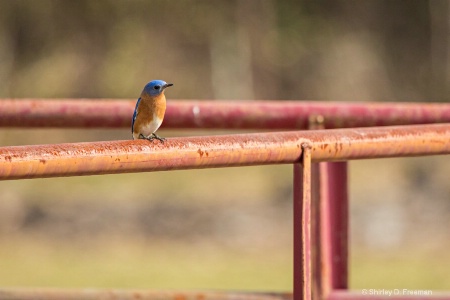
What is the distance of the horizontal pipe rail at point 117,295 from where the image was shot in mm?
3094

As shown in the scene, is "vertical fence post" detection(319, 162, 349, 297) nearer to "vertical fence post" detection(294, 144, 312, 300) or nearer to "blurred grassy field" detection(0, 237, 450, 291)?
"vertical fence post" detection(294, 144, 312, 300)

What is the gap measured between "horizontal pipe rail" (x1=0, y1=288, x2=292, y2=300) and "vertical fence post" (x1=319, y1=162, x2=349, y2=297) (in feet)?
0.64

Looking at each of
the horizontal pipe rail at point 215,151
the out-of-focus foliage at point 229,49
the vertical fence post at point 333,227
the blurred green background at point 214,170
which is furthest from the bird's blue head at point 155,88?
the out-of-focus foliage at point 229,49

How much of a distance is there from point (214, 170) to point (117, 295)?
13.6m

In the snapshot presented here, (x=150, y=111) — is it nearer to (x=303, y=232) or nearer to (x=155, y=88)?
(x=155, y=88)

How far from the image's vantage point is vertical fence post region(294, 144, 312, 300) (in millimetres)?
2422

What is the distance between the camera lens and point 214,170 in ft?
54.9

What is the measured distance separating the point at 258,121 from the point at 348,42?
63.4 feet

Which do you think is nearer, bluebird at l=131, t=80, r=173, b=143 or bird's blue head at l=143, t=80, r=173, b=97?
bluebird at l=131, t=80, r=173, b=143

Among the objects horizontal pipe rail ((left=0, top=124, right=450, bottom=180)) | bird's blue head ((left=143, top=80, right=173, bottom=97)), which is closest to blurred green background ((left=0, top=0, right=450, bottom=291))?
bird's blue head ((left=143, top=80, right=173, bottom=97))

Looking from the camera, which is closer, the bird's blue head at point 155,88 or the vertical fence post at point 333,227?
the vertical fence post at point 333,227

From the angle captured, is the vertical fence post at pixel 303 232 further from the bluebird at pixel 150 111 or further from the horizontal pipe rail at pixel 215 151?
the bluebird at pixel 150 111

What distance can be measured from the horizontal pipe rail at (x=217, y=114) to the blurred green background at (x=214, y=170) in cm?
611

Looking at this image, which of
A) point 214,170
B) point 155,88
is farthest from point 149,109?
point 214,170
